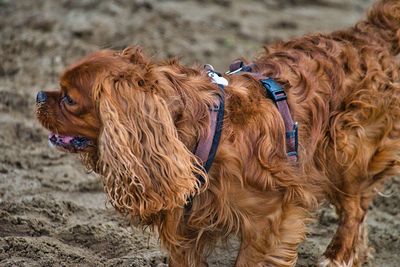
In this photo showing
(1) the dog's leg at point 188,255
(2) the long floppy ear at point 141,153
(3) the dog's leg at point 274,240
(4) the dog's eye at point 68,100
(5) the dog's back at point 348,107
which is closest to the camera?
(2) the long floppy ear at point 141,153

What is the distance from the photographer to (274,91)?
16.1 ft

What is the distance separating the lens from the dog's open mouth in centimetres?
458

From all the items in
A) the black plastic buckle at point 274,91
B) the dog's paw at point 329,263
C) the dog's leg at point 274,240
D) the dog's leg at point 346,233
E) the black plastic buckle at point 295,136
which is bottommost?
the dog's paw at point 329,263

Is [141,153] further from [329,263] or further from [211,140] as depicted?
[329,263]

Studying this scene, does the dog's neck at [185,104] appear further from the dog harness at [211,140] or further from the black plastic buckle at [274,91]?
the black plastic buckle at [274,91]

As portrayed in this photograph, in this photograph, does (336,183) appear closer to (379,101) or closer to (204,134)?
(379,101)

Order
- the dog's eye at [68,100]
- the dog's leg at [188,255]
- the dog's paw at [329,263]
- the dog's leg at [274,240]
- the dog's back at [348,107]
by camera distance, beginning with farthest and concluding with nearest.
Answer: the dog's paw at [329,263] < the dog's back at [348,107] < the dog's leg at [188,255] < the dog's leg at [274,240] < the dog's eye at [68,100]

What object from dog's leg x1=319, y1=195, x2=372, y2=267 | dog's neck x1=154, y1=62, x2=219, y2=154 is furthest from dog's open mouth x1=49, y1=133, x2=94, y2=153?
dog's leg x1=319, y1=195, x2=372, y2=267

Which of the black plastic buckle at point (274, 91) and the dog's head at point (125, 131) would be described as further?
the black plastic buckle at point (274, 91)

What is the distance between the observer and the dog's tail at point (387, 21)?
18.5ft

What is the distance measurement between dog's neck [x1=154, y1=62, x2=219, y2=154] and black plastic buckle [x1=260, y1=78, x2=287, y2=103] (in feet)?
1.28

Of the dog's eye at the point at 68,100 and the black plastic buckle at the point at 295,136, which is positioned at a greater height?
the dog's eye at the point at 68,100

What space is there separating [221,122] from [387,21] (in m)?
1.67

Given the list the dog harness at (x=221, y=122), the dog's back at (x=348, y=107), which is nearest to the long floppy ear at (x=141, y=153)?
the dog harness at (x=221, y=122)
